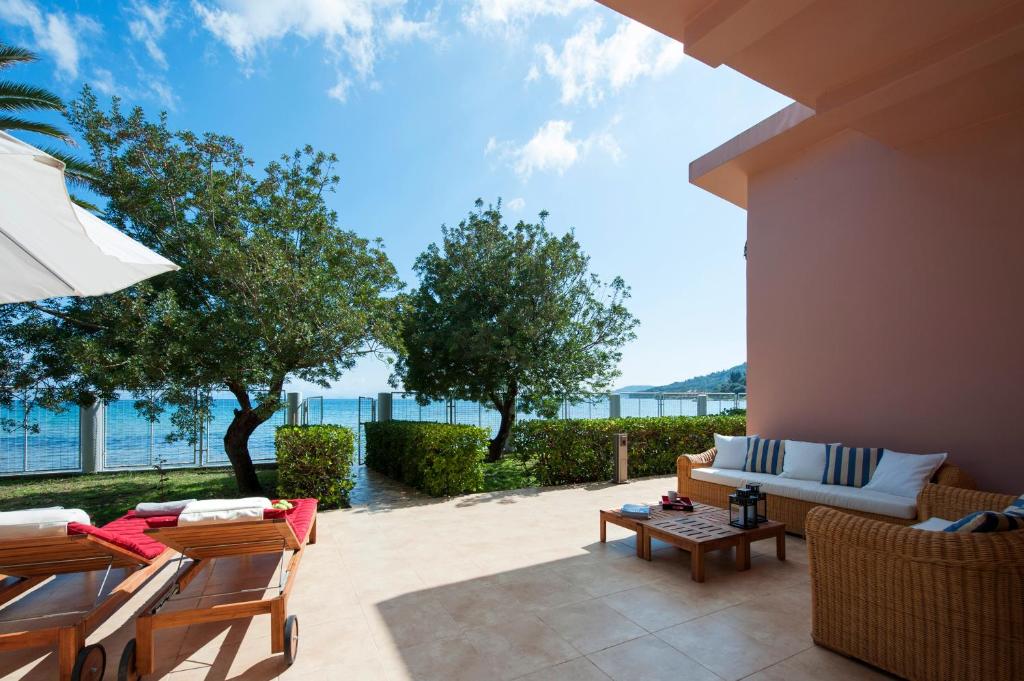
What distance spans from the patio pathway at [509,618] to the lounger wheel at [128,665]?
16 centimetres

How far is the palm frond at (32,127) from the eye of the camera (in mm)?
7027

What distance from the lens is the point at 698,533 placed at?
13.8 feet

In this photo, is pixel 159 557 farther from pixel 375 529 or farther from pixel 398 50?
pixel 398 50

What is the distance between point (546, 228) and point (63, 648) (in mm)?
8712

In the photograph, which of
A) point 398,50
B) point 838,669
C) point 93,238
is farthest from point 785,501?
point 398,50

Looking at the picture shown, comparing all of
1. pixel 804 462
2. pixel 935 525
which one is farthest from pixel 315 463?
pixel 935 525

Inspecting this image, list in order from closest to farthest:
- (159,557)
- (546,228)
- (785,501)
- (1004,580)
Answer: (1004,580) < (159,557) < (785,501) < (546,228)

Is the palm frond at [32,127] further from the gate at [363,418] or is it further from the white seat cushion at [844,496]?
the white seat cushion at [844,496]

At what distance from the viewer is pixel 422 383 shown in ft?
34.0

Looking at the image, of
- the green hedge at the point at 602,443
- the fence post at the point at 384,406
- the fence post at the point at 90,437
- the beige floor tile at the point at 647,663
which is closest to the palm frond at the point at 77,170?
the fence post at the point at 90,437

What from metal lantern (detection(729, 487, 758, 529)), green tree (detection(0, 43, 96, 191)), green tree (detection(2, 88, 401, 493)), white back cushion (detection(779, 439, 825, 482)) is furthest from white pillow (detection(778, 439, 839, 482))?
green tree (detection(0, 43, 96, 191))

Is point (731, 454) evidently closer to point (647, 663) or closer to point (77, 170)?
point (647, 663)

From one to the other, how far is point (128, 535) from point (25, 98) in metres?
Answer: 6.82

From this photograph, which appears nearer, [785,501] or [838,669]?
[838,669]
